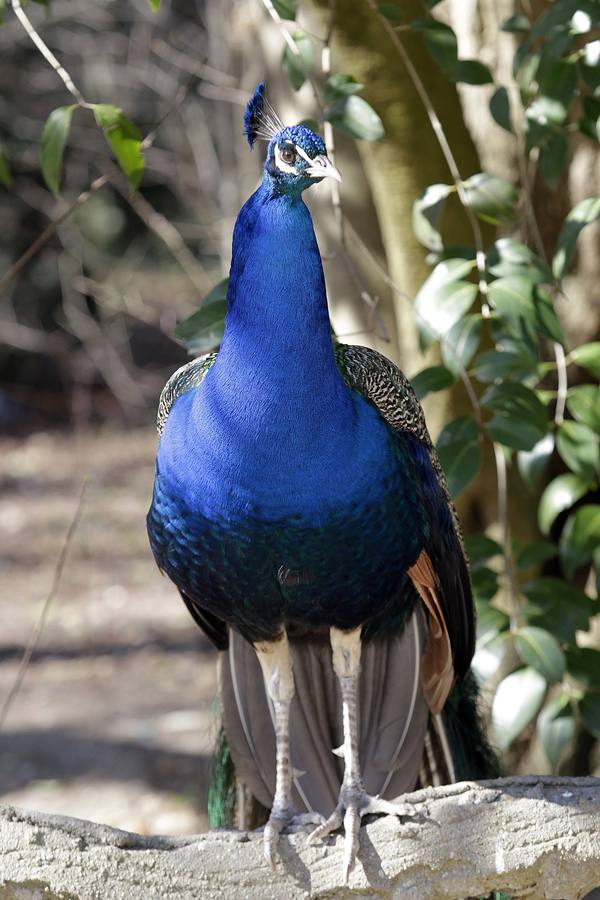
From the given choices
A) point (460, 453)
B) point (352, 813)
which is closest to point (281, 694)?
point (352, 813)

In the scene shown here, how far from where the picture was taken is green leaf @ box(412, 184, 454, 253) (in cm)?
233

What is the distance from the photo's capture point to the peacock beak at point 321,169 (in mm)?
1795

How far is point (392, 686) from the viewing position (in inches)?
94.4

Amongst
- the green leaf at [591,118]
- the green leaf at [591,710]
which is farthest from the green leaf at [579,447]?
the green leaf at [591,118]

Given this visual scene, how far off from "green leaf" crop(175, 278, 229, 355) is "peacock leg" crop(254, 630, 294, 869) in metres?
0.57

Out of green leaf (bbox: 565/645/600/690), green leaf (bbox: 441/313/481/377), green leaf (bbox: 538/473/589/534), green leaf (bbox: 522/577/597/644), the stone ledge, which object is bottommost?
the stone ledge

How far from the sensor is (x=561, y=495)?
8.36ft

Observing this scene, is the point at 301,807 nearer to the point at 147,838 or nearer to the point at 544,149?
the point at 147,838

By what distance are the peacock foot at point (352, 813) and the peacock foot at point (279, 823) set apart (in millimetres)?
43

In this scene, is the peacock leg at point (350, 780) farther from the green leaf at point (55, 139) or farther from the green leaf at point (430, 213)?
the green leaf at point (55, 139)

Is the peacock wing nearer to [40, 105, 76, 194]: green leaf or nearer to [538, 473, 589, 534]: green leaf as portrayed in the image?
[538, 473, 589, 534]: green leaf

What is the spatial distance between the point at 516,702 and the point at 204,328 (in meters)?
0.97

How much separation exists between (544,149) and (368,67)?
56 centimetres

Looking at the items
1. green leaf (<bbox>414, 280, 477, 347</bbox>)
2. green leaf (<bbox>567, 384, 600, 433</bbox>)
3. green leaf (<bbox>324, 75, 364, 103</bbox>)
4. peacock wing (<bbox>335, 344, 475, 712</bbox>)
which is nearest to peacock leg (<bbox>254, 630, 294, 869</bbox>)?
peacock wing (<bbox>335, 344, 475, 712</bbox>)
